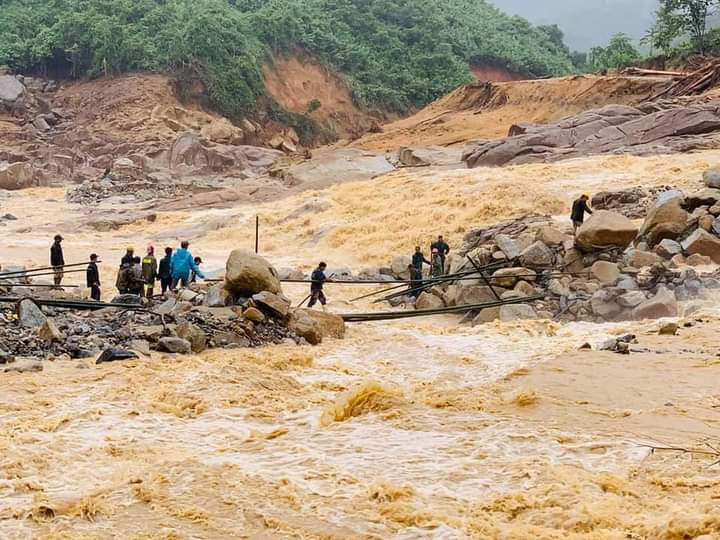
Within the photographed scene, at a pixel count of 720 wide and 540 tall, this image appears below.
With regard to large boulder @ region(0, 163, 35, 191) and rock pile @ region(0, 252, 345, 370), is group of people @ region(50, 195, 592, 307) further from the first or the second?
large boulder @ region(0, 163, 35, 191)

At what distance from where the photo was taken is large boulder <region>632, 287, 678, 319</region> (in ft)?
35.3

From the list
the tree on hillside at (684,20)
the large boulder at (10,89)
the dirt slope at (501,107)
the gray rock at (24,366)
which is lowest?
the gray rock at (24,366)

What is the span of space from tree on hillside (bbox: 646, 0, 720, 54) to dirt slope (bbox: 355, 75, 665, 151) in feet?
20.7

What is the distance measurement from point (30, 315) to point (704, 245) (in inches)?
378

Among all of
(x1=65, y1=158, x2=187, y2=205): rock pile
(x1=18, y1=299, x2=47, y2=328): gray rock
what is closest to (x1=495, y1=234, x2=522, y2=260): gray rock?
(x1=18, y1=299, x2=47, y2=328): gray rock

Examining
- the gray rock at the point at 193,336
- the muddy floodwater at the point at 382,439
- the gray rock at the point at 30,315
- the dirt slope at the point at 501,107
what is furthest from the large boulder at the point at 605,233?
the dirt slope at the point at 501,107

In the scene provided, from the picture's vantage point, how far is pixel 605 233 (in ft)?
40.1

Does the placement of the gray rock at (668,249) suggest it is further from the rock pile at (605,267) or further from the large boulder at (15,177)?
the large boulder at (15,177)

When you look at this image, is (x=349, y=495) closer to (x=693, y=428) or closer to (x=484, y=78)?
(x=693, y=428)

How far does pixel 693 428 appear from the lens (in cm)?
612

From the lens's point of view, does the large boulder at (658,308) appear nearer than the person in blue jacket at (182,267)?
Yes

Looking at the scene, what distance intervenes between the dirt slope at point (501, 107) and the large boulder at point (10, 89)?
15.9 m

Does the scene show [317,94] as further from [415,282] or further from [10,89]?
[415,282]

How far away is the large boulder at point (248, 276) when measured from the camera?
10.2 m
